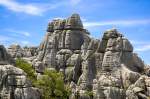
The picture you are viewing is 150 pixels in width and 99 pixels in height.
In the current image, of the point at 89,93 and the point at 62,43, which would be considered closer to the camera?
the point at 89,93

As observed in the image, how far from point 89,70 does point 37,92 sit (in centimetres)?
3226

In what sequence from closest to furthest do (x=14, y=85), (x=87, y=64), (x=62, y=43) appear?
(x=14, y=85) → (x=87, y=64) → (x=62, y=43)

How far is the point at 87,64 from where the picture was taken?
3428 inches

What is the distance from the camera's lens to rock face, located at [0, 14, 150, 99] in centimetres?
7000

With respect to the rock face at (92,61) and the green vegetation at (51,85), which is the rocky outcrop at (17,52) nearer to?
the rock face at (92,61)

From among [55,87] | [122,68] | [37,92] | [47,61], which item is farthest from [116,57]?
[37,92]

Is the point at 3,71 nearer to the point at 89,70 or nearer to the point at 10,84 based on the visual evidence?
the point at 10,84

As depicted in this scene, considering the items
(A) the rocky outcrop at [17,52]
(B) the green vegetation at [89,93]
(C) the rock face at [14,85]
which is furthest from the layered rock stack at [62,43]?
(C) the rock face at [14,85]

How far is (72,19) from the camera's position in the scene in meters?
102

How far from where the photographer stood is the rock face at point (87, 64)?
2756 inches

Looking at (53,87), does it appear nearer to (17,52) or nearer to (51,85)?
(51,85)

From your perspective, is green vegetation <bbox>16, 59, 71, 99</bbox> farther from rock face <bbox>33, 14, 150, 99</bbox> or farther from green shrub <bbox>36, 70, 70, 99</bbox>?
rock face <bbox>33, 14, 150, 99</bbox>

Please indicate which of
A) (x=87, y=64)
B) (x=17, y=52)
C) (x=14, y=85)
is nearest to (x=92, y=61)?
(x=87, y=64)

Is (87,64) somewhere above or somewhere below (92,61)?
below
